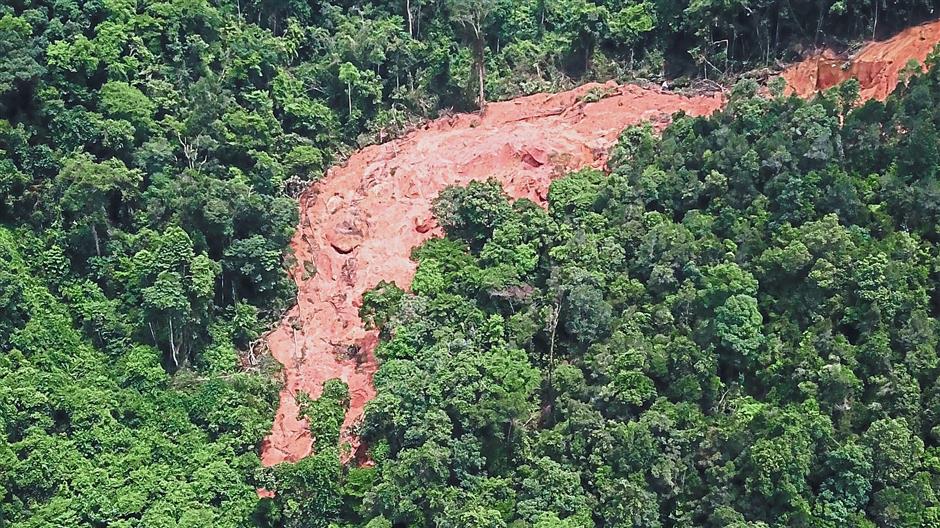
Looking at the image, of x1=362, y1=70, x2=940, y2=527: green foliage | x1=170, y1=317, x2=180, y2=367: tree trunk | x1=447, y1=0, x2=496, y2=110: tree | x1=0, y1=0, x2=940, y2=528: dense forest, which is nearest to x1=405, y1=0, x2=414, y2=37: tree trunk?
x1=447, y1=0, x2=496, y2=110: tree

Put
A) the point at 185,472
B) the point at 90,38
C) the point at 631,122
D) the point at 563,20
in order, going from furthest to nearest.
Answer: the point at 563,20, the point at 631,122, the point at 90,38, the point at 185,472

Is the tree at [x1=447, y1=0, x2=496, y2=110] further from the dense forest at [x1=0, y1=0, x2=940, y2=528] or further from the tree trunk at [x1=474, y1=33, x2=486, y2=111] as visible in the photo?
the dense forest at [x1=0, y1=0, x2=940, y2=528]

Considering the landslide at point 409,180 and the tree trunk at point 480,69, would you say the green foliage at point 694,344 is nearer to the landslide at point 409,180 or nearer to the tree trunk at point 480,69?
the landslide at point 409,180

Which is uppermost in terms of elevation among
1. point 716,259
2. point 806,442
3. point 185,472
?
point 716,259

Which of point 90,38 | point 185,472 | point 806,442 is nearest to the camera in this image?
point 806,442

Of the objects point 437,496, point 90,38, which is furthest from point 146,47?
point 437,496

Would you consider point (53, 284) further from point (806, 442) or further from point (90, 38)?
point (806, 442)
